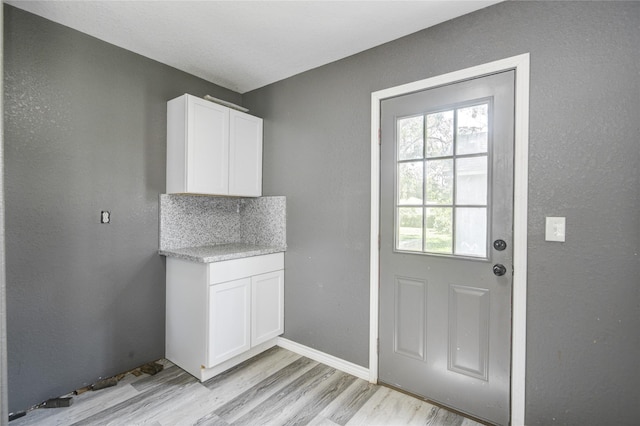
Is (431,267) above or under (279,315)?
above

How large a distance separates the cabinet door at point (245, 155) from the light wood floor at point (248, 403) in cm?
156

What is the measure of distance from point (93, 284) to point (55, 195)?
2.23 feet

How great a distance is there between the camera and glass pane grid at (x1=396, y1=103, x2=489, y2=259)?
1844 millimetres

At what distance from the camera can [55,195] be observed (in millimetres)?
2018

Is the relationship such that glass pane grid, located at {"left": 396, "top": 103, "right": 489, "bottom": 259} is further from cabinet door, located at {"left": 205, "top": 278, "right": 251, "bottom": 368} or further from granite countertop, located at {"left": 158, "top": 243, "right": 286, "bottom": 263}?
cabinet door, located at {"left": 205, "top": 278, "right": 251, "bottom": 368}

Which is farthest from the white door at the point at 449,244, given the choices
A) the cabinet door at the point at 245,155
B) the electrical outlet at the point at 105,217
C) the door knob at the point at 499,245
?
the electrical outlet at the point at 105,217

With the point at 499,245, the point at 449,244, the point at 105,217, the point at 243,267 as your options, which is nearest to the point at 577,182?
the point at 499,245

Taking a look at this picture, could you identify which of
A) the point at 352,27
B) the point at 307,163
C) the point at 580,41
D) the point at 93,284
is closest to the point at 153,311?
the point at 93,284

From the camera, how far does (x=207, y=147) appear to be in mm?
2504

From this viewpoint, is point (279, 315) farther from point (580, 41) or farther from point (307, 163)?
point (580, 41)

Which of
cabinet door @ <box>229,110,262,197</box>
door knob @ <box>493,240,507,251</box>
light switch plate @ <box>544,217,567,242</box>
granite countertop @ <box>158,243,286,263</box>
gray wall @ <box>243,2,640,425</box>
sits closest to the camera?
gray wall @ <box>243,2,640,425</box>

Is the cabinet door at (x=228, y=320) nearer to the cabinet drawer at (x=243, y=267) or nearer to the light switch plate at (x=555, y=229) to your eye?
the cabinet drawer at (x=243, y=267)

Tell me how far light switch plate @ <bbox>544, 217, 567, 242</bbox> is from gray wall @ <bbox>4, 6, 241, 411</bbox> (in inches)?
111

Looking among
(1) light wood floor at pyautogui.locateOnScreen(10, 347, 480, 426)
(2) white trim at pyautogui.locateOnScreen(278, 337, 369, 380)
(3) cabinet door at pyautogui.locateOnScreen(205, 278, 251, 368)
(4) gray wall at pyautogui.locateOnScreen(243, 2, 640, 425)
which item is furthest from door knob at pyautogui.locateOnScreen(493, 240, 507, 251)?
(3) cabinet door at pyautogui.locateOnScreen(205, 278, 251, 368)
